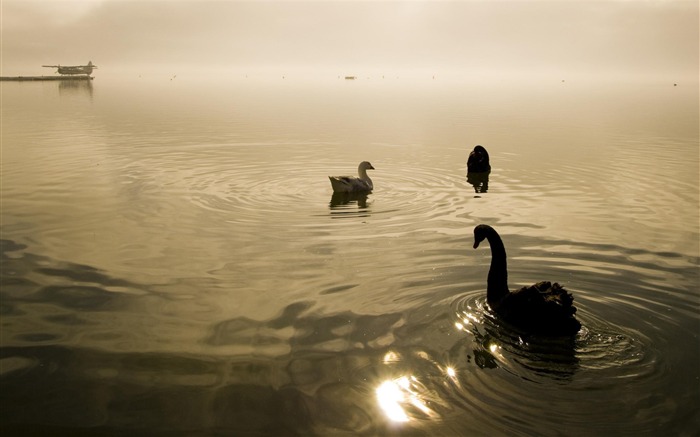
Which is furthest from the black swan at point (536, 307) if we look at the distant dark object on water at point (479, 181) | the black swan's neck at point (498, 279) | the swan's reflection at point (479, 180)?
the swan's reflection at point (479, 180)

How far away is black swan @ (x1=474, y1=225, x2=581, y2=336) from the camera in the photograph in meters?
8.46

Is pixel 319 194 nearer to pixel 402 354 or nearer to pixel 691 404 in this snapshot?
pixel 402 354

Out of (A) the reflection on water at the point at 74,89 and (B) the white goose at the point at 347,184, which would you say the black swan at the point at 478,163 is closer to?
(B) the white goose at the point at 347,184

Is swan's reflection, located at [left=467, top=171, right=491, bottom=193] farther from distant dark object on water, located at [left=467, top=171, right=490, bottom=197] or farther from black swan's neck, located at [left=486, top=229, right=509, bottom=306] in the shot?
black swan's neck, located at [left=486, top=229, right=509, bottom=306]

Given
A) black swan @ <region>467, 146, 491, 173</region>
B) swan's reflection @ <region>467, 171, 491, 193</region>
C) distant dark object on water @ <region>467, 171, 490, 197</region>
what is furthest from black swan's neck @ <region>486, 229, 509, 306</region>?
black swan @ <region>467, 146, 491, 173</region>

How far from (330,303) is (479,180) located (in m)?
12.9

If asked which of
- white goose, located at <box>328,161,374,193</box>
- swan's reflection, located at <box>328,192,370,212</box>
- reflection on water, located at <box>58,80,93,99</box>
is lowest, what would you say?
swan's reflection, located at <box>328,192,370,212</box>

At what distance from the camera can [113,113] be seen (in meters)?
49.7

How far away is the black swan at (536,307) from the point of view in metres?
8.46

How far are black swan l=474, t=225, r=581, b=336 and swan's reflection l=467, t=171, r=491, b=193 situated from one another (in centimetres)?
1050

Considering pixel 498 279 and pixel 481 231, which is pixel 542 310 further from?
pixel 481 231

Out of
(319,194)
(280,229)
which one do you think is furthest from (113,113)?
(280,229)

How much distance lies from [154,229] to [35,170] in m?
9.91

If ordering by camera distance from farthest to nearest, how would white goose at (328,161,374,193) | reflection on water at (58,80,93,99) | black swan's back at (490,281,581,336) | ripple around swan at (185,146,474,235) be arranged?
reflection on water at (58,80,93,99)
white goose at (328,161,374,193)
ripple around swan at (185,146,474,235)
black swan's back at (490,281,581,336)
